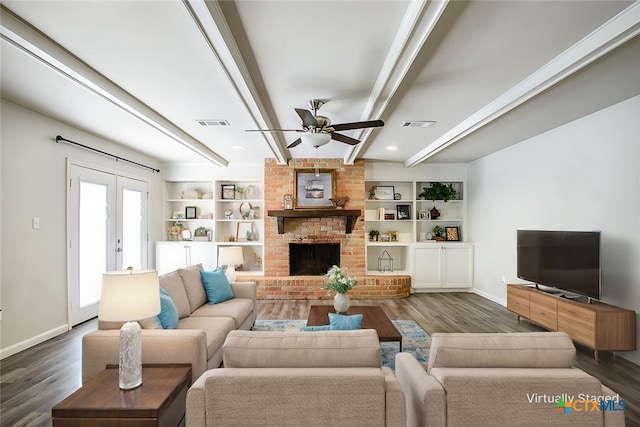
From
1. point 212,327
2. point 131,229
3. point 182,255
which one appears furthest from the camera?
point 182,255

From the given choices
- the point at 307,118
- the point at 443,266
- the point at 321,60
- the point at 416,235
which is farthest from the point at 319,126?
the point at 443,266

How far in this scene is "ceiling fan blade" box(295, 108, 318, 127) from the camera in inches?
115

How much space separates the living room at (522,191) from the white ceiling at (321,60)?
20 cm

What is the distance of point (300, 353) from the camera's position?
1490 millimetres

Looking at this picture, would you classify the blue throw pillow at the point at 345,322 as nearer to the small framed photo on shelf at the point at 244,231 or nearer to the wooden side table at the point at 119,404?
the wooden side table at the point at 119,404

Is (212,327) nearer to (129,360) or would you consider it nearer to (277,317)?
(129,360)

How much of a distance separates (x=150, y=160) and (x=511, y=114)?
5.74 meters

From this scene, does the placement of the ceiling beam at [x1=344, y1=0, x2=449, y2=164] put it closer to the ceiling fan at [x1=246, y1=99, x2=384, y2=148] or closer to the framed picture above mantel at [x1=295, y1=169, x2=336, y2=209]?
the ceiling fan at [x1=246, y1=99, x2=384, y2=148]

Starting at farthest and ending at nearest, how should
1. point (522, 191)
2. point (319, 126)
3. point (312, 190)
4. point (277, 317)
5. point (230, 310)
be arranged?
point (312, 190)
point (522, 191)
point (277, 317)
point (230, 310)
point (319, 126)

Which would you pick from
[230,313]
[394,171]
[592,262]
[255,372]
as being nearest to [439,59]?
[255,372]

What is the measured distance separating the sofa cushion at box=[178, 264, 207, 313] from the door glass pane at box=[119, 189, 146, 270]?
2390 millimetres

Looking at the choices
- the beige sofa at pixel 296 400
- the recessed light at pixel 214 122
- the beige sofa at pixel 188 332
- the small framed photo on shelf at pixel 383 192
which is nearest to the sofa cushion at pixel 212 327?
the beige sofa at pixel 188 332

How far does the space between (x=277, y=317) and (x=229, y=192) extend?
300cm

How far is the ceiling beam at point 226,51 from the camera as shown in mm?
1850
